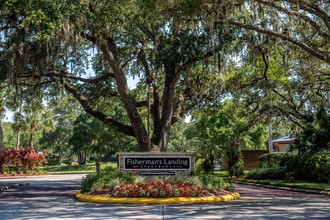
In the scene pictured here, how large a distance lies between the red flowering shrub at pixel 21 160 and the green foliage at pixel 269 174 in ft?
67.3

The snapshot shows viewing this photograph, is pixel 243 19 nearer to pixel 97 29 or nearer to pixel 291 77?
pixel 97 29

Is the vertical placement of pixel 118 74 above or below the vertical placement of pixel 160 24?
below

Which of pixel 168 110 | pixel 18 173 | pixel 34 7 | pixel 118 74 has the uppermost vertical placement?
pixel 34 7

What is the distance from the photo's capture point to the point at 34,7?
1494cm

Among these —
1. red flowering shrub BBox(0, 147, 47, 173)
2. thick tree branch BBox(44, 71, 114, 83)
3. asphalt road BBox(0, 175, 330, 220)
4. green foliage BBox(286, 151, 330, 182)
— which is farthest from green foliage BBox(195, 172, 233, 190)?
red flowering shrub BBox(0, 147, 47, 173)

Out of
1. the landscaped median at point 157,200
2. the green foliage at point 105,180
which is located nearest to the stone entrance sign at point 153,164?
the green foliage at point 105,180

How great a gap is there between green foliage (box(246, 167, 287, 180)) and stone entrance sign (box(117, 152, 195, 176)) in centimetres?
1041

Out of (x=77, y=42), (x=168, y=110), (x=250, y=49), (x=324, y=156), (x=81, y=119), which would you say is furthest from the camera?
(x=81, y=119)

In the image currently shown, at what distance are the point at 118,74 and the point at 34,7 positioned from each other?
6.27 metres

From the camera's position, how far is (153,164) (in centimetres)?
1794

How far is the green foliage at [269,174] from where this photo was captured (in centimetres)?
2617

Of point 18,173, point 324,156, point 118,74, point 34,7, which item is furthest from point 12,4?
point 18,173

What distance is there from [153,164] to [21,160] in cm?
2445

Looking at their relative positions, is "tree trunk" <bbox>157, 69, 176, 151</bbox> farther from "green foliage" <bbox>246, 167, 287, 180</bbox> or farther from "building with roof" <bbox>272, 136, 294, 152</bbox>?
"building with roof" <bbox>272, 136, 294, 152</bbox>
